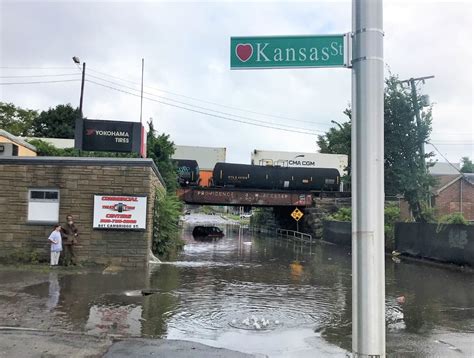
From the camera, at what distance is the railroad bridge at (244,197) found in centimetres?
4191

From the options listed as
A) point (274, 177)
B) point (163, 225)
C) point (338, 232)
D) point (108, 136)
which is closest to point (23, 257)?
point (163, 225)

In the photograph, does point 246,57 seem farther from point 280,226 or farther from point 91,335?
point 280,226

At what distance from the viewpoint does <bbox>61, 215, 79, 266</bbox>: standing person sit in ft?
50.4

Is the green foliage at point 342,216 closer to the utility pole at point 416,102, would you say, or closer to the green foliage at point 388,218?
the green foliage at point 388,218

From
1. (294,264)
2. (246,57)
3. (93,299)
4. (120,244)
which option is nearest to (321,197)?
(294,264)

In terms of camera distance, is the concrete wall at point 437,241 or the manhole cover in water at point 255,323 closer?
the manhole cover in water at point 255,323

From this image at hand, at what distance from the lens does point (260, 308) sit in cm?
1012

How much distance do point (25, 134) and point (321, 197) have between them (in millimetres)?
40690

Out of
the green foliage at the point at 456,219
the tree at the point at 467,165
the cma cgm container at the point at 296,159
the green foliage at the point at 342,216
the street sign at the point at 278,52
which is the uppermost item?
the tree at the point at 467,165

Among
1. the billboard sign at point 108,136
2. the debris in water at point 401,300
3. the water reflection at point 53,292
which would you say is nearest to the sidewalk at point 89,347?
the water reflection at point 53,292

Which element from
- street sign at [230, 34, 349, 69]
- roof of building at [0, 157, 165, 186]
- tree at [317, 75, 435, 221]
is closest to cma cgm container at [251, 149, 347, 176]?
tree at [317, 75, 435, 221]

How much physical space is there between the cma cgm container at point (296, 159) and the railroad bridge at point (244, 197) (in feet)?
17.3

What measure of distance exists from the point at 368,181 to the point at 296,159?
45393mm

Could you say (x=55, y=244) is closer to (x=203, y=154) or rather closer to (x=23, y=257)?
(x=23, y=257)
